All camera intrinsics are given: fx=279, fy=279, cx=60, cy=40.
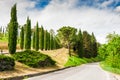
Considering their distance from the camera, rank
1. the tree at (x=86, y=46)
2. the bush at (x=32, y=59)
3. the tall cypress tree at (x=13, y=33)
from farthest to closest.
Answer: the tree at (x=86, y=46)
the bush at (x=32, y=59)
the tall cypress tree at (x=13, y=33)

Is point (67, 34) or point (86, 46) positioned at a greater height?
point (67, 34)

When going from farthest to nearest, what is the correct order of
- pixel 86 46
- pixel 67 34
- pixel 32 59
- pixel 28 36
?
pixel 86 46 < pixel 67 34 < pixel 28 36 < pixel 32 59

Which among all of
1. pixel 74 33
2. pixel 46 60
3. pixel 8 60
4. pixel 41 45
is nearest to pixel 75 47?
pixel 74 33

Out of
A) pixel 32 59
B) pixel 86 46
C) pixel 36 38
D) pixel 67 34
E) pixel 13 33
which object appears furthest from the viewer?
pixel 86 46

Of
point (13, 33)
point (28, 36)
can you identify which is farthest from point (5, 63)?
point (28, 36)

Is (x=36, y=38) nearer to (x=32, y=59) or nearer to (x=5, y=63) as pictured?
(x=32, y=59)

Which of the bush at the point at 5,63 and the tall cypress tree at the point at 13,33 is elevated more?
the tall cypress tree at the point at 13,33

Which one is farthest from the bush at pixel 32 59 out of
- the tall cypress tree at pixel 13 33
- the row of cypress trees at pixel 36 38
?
the row of cypress trees at pixel 36 38

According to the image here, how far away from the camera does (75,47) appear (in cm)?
12706

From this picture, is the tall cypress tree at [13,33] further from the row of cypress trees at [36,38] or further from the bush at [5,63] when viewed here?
the row of cypress trees at [36,38]

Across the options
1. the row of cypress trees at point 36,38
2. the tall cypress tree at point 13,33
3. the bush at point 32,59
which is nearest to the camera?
the tall cypress tree at point 13,33

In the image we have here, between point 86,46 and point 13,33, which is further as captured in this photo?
point 86,46

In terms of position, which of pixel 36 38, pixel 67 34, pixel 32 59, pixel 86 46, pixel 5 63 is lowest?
pixel 32 59

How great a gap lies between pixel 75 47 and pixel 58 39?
883 centimetres
